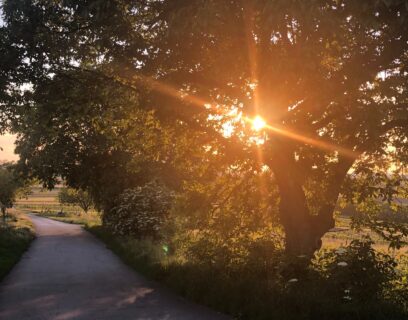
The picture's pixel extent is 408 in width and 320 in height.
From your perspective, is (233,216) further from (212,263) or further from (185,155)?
(185,155)

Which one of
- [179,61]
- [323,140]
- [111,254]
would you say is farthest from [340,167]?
[111,254]

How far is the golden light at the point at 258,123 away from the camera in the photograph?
33.7ft

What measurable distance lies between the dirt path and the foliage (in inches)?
160

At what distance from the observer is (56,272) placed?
15969 mm

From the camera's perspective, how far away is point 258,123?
10.5 meters

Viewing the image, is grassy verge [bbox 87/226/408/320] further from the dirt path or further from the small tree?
the small tree

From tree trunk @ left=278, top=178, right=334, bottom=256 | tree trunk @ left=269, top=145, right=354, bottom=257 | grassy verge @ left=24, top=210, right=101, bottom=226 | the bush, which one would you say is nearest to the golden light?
tree trunk @ left=269, top=145, right=354, bottom=257

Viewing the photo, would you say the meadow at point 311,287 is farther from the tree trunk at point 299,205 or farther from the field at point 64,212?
the field at point 64,212

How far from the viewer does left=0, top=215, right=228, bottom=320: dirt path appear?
9.71 m

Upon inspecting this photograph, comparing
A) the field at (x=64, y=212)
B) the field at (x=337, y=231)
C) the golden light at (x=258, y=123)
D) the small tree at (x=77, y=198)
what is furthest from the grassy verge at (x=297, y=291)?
the small tree at (x=77, y=198)

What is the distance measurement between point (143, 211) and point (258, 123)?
14144mm

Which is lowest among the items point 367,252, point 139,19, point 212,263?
point 212,263

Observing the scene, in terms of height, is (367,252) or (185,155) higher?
(185,155)

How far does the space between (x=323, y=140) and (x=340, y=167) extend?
3.53ft
